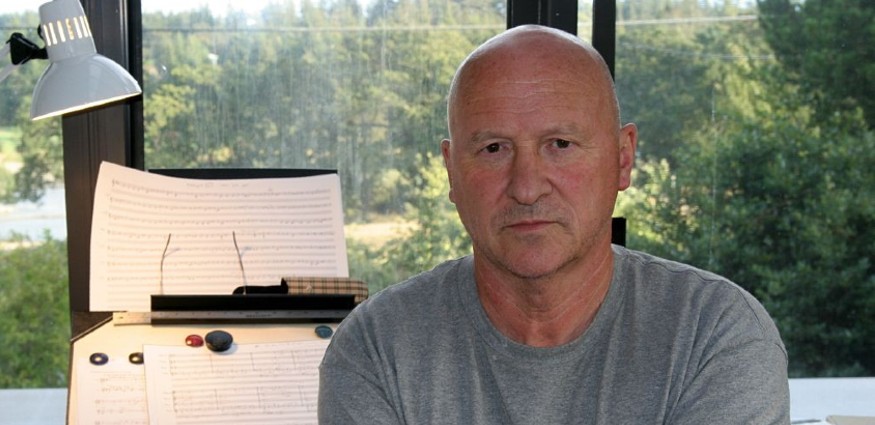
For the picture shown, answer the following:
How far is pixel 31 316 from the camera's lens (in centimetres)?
266

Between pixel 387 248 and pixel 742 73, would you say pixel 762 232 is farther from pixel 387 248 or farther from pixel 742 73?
pixel 387 248

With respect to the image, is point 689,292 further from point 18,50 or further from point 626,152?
point 18,50

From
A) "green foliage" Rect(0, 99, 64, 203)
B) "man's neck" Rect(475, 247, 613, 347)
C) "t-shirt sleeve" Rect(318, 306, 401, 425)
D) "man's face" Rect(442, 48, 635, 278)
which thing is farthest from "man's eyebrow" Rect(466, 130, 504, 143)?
"green foliage" Rect(0, 99, 64, 203)

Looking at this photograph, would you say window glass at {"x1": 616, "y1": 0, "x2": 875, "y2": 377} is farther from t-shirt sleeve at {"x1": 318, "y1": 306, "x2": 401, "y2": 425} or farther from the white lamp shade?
t-shirt sleeve at {"x1": 318, "y1": 306, "x2": 401, "y2": 425}

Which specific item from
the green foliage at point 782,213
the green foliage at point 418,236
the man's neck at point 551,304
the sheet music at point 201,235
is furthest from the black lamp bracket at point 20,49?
the green foliage at point 782,213

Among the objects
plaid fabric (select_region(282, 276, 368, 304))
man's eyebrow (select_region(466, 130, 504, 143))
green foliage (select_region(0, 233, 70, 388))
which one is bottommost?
green foliage (select_region(0, 233, 70, 388))

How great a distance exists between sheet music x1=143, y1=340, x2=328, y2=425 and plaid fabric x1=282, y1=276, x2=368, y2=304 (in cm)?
13

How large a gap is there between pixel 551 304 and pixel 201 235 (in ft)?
3.23

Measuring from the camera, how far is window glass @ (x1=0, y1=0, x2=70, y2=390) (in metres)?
2.62

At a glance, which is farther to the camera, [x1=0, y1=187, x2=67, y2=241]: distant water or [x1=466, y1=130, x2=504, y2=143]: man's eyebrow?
[x1=0, y1=187, x2=67, y2=241]: distant water

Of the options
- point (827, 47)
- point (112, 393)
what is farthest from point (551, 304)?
point (827, 47)

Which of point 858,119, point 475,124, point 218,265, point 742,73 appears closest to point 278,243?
point 218,265

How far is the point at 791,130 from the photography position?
110 inches

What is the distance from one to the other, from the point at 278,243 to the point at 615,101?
0.94 metres
